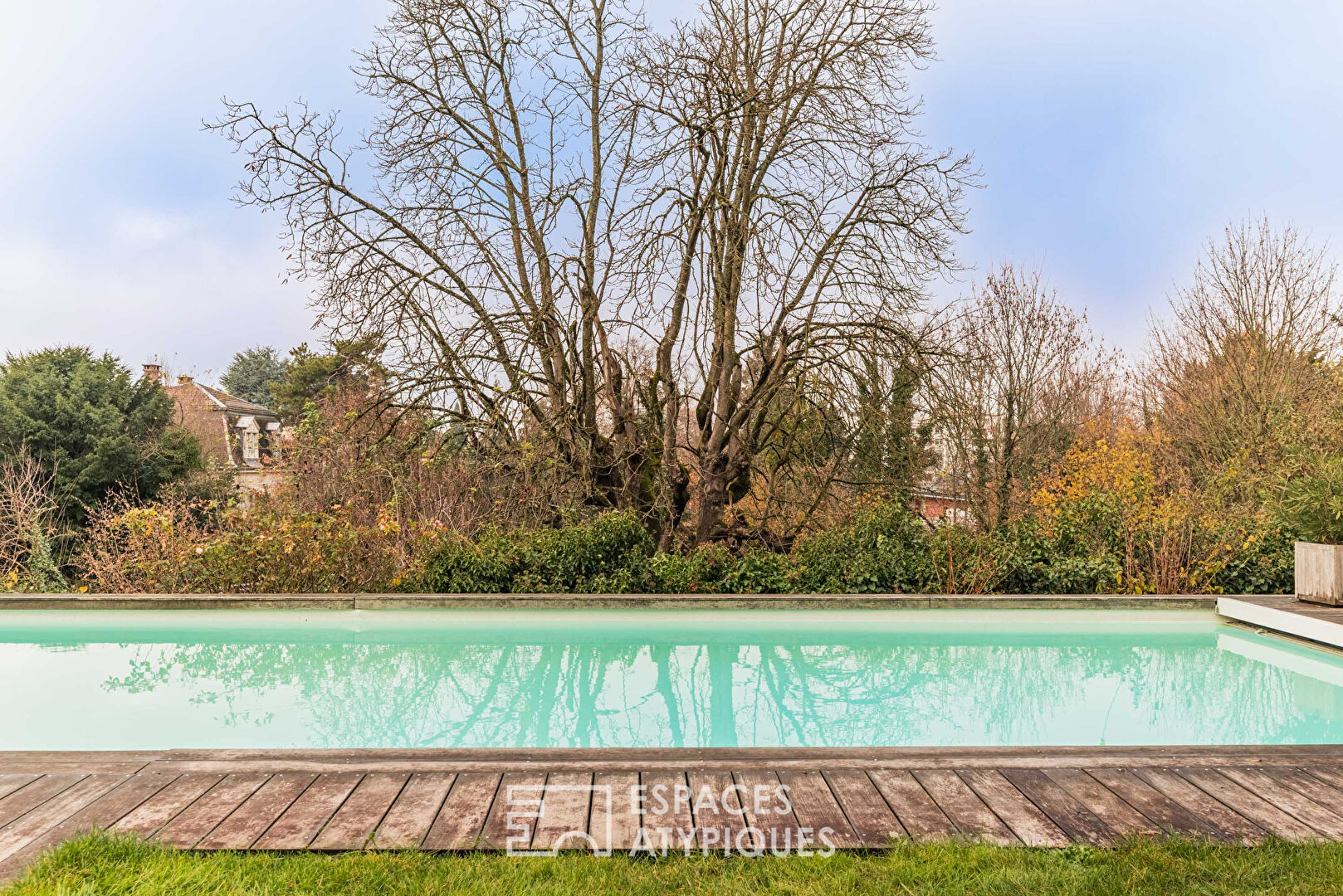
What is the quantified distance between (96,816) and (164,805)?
0.20 m

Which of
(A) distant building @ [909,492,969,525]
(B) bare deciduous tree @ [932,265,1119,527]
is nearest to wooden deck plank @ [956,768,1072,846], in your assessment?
(A) distant building @ [909,492,969,525]

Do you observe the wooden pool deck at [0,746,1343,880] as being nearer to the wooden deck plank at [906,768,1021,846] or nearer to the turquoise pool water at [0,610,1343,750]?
the wooden deck plank at [906,768,1021,846]

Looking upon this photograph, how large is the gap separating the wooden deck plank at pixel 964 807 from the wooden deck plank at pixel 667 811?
2.94 feet

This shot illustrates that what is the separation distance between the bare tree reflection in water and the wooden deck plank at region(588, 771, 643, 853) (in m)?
1.70

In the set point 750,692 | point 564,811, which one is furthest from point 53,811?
A: point 750,692

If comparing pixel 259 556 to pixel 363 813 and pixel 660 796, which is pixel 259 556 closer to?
pixel 363 813

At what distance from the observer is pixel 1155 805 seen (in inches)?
126

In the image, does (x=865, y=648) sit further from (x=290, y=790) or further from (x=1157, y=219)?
(x=1157, y=219)

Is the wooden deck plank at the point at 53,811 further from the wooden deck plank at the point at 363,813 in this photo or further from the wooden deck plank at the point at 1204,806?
the wooden deck plank at the point at 1204,806

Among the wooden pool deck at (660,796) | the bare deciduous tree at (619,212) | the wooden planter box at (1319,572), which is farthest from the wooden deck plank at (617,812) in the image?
the bare deciduous tree at (619,212)

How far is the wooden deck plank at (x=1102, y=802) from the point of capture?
9.84 ft

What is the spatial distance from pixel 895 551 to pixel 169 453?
1510 cm

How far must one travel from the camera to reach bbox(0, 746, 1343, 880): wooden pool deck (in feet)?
9.58

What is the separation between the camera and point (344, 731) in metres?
5.16
